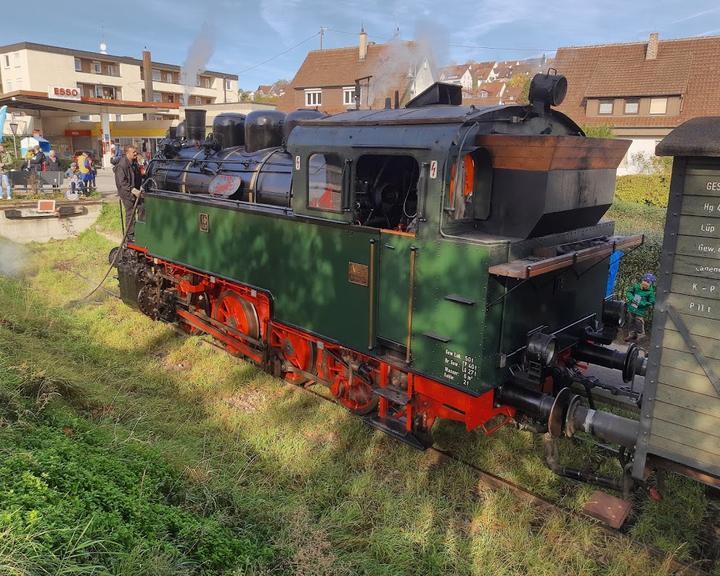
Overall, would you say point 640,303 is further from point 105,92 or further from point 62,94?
point 105,92

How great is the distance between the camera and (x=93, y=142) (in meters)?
44.1

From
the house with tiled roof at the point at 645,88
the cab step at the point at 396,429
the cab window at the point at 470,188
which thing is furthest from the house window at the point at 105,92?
the cab window at the point at 470,188

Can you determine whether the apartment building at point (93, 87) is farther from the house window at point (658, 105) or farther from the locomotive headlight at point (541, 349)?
the locomotive headlight at point (541, 349)

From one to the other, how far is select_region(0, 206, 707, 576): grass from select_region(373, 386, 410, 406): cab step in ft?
2.18

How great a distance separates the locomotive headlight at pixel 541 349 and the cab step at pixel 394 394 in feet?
3.77

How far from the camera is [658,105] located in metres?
28.3

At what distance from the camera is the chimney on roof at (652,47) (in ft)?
95.0

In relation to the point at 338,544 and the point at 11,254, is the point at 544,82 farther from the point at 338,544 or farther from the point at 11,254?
the point at 11,254

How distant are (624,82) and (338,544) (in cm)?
3125

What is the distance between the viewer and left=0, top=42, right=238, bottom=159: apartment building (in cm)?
3656

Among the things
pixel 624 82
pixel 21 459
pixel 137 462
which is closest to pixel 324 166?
pixel 137 462

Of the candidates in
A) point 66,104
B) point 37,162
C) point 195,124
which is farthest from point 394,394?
point 66,104

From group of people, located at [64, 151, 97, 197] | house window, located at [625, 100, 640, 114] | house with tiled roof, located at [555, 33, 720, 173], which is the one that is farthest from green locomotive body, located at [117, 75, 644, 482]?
house window, located at [625, 100, 640, 114]

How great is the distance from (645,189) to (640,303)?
1684cm
